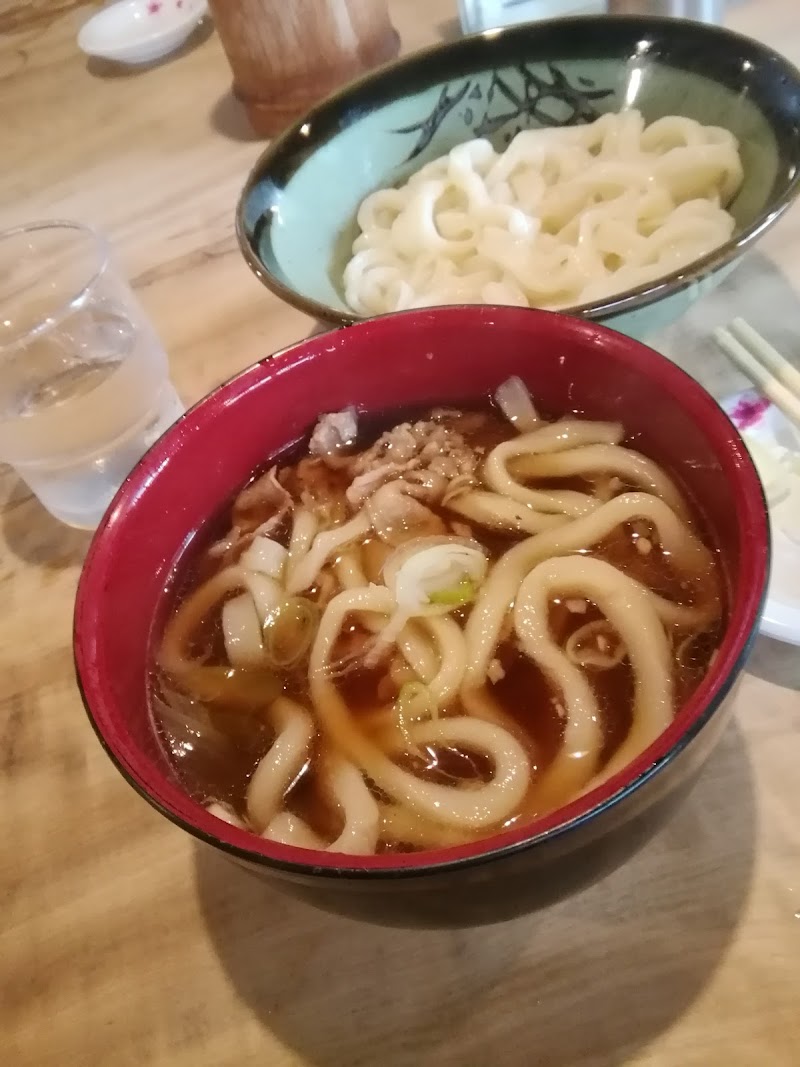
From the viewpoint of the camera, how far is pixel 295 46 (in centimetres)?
143

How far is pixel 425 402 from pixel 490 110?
22.4 inches

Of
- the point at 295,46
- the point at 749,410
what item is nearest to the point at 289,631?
the point at 749,410

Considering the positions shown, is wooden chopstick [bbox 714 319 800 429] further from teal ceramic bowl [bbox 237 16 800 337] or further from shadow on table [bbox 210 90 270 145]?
shadow on table [bbox 210 90 270 145]

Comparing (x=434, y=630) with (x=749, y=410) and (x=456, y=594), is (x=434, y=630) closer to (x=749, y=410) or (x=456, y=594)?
(x=456, y=594)

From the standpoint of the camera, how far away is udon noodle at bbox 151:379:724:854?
0.62m

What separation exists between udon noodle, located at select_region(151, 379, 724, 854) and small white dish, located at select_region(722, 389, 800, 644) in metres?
0.11

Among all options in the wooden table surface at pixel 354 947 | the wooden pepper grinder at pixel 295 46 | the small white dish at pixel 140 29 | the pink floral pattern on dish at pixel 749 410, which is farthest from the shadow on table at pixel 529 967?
the small white dish at pixel 140 29

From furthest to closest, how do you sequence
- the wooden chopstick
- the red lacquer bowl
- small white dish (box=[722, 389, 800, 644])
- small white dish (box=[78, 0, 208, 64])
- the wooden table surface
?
small white dish (box=[78, 0, 208, 64]), the wooden chopstick, small white dish (box=[722, 389, 800, 644]), the wooden table surface, the red lacquer bowl

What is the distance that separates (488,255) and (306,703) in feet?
1.94

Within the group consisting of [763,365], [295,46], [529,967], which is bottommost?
[529,967]

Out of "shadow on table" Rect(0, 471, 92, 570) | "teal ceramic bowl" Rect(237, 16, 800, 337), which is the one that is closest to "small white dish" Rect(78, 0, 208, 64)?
"teal ceramic bowl" Rect(237, 16, 800, 337)

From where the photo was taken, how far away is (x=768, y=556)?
521 millimetres

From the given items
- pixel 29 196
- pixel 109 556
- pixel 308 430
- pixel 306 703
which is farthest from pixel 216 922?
pixel 29 196

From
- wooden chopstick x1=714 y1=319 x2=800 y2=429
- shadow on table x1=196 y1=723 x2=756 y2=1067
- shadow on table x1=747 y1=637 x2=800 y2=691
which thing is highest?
wooden chopstick x1=714 y1=319 x2=800 y2=429
